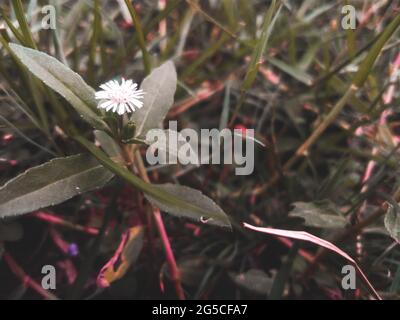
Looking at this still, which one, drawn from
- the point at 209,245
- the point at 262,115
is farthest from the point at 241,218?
the point at 262,115

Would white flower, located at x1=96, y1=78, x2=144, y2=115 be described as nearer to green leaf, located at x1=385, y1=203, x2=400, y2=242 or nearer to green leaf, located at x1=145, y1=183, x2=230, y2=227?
green leaf, located at x1=145, y1=183, x2=230, y2=227

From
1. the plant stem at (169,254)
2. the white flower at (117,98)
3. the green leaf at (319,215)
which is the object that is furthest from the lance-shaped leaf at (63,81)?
the green leaf at (319,215)

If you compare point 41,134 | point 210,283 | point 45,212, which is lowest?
point 210,283

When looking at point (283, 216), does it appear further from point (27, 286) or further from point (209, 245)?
point (27, 286)

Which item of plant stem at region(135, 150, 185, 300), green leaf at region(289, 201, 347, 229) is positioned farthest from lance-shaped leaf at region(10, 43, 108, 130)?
green leaf at region(289, 201, 347, 229)

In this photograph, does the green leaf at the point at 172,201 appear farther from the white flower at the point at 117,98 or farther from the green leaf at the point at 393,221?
the green leaf at the point at 393,221

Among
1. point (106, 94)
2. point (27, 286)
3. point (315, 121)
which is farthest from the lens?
point (315, 121)

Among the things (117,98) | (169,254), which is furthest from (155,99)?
(169,254)
